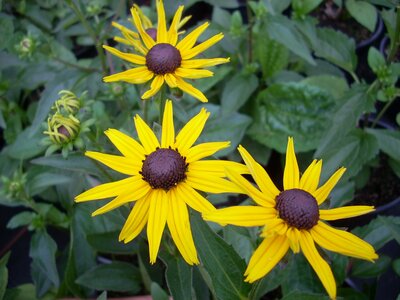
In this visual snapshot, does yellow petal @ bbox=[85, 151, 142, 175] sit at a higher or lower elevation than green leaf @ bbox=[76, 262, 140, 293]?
higher

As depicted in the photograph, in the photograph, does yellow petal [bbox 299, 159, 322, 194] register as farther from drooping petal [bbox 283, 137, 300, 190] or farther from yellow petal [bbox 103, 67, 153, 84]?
yellow petal [bbox 103, 67, 153, 84]

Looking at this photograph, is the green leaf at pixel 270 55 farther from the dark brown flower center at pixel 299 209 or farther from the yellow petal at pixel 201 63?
the dark brown flower center at pixel 299 209

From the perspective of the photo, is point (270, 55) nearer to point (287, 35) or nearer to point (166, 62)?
point (287, 35)

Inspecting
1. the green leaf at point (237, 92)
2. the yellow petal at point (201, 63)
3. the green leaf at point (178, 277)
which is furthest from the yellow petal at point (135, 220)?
A: the green leaf at point (237, 92)

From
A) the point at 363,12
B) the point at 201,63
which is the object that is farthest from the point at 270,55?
the point at 201,63

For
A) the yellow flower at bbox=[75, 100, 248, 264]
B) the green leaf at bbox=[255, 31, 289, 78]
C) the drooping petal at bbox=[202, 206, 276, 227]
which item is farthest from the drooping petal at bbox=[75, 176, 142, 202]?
the green leaf at bbox=[255, 31, 289, 78]

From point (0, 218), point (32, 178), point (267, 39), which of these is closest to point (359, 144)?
point (267, 39)

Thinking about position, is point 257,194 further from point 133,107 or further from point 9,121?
point 9,121

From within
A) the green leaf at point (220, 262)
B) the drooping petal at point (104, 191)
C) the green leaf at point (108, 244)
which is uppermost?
the drooping petal at point (104, 191)
